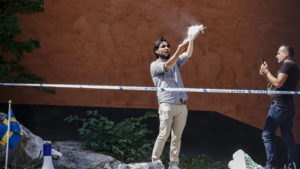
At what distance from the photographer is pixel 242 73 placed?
5895 mm

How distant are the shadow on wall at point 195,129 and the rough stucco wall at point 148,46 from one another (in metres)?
0.11

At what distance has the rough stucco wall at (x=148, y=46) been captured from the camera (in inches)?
216

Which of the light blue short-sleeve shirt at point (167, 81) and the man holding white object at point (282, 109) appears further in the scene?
the man holding white object at point (282, 109)

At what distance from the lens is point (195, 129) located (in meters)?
5.83

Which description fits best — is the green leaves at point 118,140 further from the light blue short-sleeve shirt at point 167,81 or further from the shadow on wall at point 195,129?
the light blue short-sleeve shirt at point 167,81

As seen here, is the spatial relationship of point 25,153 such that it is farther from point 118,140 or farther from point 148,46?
point 148,46

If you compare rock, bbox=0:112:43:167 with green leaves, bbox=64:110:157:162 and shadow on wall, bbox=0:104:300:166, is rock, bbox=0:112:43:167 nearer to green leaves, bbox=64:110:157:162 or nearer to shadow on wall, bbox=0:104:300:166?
green leaves, bbox=64:110:157:162

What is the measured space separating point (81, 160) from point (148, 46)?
2.12 meters

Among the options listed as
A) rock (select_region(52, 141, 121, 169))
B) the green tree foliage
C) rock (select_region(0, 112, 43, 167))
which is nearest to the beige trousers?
rock (select_region(52, 141, 121, 169))

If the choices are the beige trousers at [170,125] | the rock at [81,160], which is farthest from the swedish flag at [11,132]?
the beige trousers at [170,125]

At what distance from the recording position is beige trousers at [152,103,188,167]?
4109 mm

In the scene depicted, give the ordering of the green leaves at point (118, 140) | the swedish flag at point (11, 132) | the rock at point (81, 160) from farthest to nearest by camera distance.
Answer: the green leaves at point (118, 140), the rock at point (81, 160), the swedish flag at point (11, 132)

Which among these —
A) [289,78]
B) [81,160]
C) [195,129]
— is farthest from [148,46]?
[289,78]

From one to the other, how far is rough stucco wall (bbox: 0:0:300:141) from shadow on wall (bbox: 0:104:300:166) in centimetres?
11
